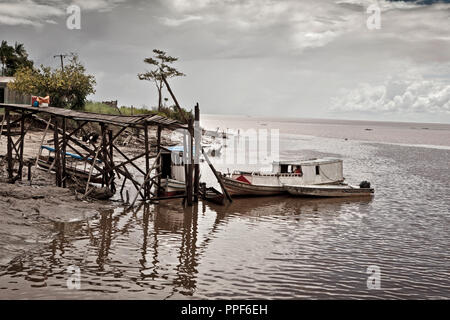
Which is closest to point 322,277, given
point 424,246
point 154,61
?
point 424,246

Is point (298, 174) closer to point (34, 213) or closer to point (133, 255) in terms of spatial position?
point (133, 255)

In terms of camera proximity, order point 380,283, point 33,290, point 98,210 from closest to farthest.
→ point 33,290
point 380,283
point 98,210

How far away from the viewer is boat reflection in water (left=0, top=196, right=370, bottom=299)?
34.8 feet

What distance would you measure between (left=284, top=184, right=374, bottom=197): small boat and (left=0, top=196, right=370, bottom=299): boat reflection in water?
15.9ft

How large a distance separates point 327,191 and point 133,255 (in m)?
15.7

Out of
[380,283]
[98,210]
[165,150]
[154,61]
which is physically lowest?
[380,283]

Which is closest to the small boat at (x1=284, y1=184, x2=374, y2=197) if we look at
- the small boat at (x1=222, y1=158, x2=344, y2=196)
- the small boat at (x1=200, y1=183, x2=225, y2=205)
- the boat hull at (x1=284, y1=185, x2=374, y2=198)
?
the boat hull at (x1=284, y1=185, x2=374, y2=198)

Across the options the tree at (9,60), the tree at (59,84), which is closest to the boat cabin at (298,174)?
the tree at (59,84)

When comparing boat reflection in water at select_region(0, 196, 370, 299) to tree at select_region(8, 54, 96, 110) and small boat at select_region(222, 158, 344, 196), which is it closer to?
small boat at select_region(222, 158, 344, 196)

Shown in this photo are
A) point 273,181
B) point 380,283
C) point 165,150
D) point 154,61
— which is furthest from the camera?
point 154,61

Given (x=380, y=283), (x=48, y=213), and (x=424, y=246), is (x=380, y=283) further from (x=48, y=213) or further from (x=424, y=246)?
(x=48, y=213)

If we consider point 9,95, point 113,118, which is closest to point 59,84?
point 9,95

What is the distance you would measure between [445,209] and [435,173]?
17.5 meters

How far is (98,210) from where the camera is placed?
17.9 meters
